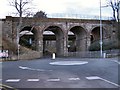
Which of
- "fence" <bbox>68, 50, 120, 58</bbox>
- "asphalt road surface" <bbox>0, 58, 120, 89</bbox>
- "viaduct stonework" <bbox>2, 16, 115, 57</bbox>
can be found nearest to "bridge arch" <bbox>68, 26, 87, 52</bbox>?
"viaduct stonework" <bbox>2, 16, 115, 57</bbox>

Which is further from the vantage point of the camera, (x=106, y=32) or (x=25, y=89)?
(x=106, y=32)

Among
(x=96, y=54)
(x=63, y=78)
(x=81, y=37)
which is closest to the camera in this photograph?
(x=63, y=78)

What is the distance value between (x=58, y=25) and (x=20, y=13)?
16663 mm

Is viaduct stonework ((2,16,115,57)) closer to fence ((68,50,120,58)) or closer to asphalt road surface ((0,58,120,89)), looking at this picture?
fence ((68,50,120,58))

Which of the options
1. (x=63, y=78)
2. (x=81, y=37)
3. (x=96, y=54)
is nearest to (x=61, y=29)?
(x=81, y=37)

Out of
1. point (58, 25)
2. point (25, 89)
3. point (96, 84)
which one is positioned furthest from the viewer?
point (58, 25)

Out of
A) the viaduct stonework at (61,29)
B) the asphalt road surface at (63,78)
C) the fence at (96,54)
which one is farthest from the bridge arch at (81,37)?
the asphalt road surface at (63,78)

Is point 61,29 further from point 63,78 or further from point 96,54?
point 63,78

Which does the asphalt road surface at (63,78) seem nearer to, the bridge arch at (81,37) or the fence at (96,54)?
the fence at (96,54)

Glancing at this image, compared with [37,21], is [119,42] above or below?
below

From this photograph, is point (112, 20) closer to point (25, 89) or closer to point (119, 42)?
point (119, 42)

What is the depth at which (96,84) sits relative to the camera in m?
15.3

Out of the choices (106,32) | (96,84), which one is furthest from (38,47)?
(96,84)

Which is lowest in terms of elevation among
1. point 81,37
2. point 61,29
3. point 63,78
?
point 63,78
